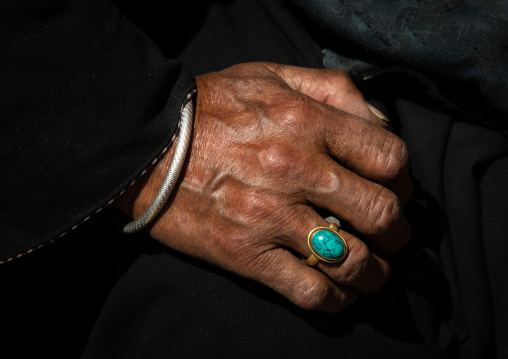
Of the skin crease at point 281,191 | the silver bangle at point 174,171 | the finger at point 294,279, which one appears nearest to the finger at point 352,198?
the skin crease at point 281,191

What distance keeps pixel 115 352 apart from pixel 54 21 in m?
0.76

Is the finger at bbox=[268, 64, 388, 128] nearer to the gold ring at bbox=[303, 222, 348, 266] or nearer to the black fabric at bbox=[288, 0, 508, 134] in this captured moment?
the black fabric at bbox=[288, 0, 508, 134]

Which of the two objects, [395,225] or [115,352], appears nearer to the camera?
[395,225]

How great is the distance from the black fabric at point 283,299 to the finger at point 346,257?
14 centimetres

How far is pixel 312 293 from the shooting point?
833 millimetres

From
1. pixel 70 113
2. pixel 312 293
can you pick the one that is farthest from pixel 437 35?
pixel 70 113

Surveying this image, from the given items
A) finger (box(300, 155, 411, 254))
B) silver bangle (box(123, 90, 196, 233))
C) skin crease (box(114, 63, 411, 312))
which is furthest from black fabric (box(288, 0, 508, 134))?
silver bangle (box(123, 90, 196, 233))

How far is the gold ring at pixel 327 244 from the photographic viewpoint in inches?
31.5

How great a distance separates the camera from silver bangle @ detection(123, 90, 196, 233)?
0.82 meters

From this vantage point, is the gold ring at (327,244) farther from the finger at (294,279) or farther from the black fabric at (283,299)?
the black fabric at (283,299)

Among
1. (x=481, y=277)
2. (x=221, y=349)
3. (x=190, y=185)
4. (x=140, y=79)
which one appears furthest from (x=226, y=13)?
(x=481, y=277)

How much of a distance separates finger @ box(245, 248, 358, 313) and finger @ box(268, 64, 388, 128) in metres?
0.38

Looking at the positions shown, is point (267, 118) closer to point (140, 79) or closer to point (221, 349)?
point (140, 79)

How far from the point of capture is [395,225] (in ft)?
2.82
